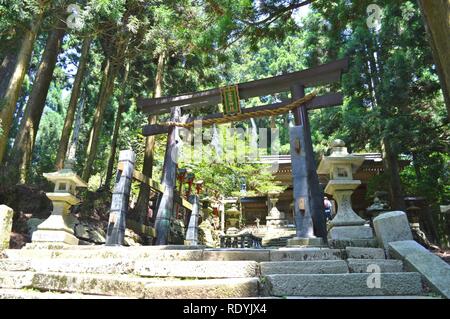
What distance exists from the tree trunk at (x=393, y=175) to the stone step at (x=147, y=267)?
1002 centimetres

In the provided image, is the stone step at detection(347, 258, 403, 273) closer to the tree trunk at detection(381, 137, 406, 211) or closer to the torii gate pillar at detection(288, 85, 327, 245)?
the torii gate pillar at detection(288, 85, 327, 245)

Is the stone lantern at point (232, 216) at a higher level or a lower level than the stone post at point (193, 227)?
higher

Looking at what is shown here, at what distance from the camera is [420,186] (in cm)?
1336

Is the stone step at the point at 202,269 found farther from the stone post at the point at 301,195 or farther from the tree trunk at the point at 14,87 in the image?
the tree trunk at the point at 14,87

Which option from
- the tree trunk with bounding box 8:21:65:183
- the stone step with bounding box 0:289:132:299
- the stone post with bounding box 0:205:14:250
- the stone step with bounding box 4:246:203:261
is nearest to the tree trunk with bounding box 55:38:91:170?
the tree trunk with bounding box 8:21:65:183

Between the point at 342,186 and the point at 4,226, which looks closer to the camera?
the point at 4,226

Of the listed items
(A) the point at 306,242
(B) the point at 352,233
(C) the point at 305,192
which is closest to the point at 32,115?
(C) the point at 305,192

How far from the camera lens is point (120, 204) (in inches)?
236

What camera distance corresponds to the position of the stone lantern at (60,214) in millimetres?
5641

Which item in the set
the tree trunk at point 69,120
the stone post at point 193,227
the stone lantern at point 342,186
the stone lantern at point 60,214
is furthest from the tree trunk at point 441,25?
the tree trunk at point 69,120

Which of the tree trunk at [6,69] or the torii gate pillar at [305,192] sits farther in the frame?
the tree trunk at [6,69]

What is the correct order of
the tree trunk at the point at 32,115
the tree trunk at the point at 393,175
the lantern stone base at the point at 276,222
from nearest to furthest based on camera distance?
the tree trunk at the point at 32,115, the tree trunk at the point at 393,175, the lantern stone base at the point at 276,222

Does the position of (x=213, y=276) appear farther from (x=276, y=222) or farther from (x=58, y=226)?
(x=276, y=222)

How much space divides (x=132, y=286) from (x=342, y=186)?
3.69 meters
